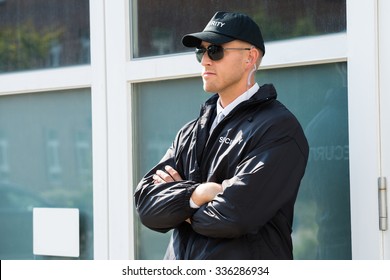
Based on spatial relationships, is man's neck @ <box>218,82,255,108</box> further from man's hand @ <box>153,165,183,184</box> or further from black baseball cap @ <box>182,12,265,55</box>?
man's hand @ <box>153,165,183,184</box>

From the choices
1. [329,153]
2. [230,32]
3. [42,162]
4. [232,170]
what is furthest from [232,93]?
[42,162]

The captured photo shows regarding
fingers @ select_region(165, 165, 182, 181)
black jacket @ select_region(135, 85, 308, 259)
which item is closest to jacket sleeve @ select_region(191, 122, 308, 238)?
black jacket @ select_region(135, 85, 308, 259)

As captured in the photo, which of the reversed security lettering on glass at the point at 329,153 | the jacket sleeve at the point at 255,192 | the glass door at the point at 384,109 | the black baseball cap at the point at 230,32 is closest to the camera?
the jacket sleeve at the point at 255,192

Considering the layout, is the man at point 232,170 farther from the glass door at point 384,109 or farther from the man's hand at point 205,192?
the glass door at point 384,109

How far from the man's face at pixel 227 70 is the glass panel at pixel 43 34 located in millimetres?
1666

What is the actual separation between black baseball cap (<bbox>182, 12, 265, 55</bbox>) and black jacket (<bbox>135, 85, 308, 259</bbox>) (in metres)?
0.23

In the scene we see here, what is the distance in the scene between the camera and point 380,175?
12.5ft

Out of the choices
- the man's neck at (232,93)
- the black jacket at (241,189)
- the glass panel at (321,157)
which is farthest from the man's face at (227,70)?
the glass panel at (321,157)

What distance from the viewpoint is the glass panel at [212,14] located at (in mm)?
4090

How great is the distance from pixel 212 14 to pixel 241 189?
4.98ft

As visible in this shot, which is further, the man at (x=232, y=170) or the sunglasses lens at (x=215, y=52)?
the sunglasses lens at (x=215, y=52)

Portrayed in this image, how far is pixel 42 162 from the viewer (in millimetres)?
5301

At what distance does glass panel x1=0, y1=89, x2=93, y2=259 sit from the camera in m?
5.11
